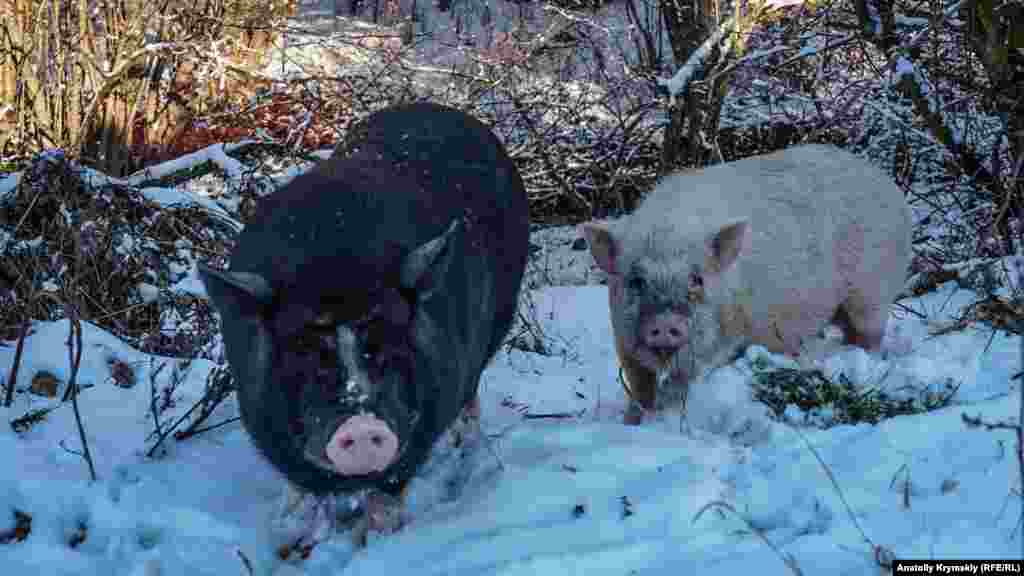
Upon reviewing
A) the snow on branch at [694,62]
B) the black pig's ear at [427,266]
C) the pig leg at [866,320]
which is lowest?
the pig leg at [866,320]

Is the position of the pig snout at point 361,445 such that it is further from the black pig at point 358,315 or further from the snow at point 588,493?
the snow at point 588,493

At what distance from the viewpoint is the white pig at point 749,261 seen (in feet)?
15.4

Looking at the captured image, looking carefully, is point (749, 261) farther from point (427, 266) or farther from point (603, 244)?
point (427, 266)

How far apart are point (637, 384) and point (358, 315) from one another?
2.15 m

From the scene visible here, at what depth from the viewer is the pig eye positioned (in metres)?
4.66

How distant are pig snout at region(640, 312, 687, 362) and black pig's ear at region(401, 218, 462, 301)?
1.65 m

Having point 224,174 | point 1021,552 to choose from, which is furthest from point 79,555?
point 224,174

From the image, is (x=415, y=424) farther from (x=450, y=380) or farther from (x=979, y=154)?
(x=979, y=154)

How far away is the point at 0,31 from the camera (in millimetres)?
6836

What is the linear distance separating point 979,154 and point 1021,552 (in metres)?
4.95

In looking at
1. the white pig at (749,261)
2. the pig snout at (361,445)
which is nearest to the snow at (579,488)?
the white pig at (749,261)

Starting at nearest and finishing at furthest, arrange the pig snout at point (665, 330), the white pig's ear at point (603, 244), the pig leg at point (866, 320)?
the pig snout at point (665, 330) → the white pig's ear at point (603, 244) → the pig leg at point (866, 320)

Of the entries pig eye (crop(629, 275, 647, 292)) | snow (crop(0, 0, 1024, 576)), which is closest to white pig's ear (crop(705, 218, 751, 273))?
pig eye (crop(629, 275, 647, 292))

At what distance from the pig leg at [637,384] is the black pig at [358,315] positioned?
101cm
